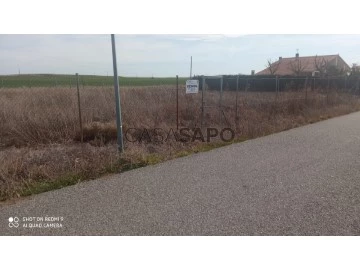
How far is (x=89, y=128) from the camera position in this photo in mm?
6910

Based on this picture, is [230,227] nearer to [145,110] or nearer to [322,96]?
[145,110]

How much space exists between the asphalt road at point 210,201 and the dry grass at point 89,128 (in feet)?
1.48

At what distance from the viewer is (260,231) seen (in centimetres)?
292

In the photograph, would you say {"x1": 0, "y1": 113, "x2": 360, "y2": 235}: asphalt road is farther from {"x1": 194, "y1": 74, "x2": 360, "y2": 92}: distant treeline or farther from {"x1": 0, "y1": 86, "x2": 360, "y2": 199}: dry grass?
{"x1": 194, "y1": 74, "x2": 360, "y2": 92}: distant treeline

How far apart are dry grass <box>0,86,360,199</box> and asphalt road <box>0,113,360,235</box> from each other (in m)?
0.45

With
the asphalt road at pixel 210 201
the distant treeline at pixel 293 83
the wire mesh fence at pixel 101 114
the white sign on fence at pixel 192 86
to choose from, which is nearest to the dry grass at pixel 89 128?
the wire mesh fence at pixel 101 114

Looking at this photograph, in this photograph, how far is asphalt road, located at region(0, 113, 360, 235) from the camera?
299cm

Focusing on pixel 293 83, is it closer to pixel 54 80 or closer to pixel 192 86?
pixel 192 86

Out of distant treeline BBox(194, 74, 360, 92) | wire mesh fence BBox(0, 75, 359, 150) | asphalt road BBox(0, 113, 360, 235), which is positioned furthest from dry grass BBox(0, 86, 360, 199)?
distant treeline BBox(194, 74, 360, 92)

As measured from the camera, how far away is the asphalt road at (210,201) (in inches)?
118

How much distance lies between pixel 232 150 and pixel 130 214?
360cm

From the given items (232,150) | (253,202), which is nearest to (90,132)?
(232,150)

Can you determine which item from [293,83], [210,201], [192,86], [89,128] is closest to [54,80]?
[89,128]

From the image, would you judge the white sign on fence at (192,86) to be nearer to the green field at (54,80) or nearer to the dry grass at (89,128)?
the dry grass at (89,128)
